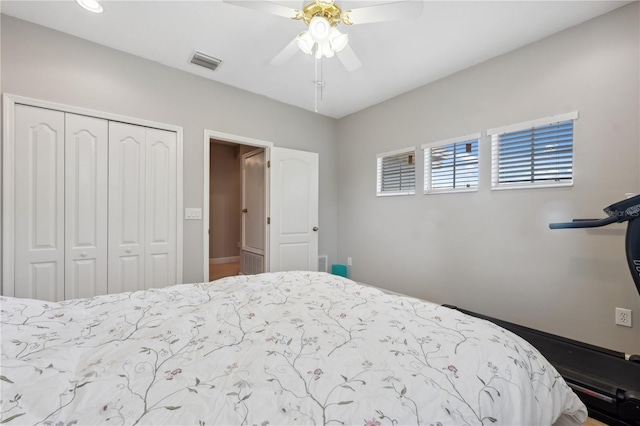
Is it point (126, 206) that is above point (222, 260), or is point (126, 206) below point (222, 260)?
above

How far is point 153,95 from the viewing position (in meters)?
2.73

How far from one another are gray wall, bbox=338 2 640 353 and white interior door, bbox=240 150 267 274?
182 cm

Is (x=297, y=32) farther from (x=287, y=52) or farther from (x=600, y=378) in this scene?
(x=600, y=378)

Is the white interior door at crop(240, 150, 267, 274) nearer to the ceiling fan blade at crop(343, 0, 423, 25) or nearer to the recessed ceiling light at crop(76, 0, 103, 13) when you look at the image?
the recessed ceiling light at crop(76, 0, 103, 13)

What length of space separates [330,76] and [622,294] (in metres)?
3.19

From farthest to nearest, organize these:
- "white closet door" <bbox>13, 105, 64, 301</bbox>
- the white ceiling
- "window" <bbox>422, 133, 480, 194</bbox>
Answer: "window" <bbox>422, 133, 480, 194</bbox> < "white closet door" <bbox>13, 105, 64, 301</bbox> < the white ceiling

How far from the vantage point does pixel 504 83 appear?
2.54 meters

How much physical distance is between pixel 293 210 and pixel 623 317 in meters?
3.25

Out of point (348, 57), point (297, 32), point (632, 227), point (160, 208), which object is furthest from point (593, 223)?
point (160, 208)

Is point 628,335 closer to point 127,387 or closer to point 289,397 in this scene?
point 289,397

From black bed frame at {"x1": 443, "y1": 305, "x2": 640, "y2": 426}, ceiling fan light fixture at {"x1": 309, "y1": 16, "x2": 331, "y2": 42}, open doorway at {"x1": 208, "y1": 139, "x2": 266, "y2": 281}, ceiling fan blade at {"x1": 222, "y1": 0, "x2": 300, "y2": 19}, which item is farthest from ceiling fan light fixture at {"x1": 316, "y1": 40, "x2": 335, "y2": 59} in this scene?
open doorway at {"x1": 208, "y1": 139, "x2": 266, "y2": 281}

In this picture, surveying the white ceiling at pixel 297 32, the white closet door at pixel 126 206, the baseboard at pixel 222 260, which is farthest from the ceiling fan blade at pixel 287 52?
the baseboard at pixel 222 260

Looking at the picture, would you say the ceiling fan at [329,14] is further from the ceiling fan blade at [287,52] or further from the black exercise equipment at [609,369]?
the black exercise equipment at [609,369]

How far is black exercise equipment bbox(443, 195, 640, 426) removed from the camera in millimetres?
1396
